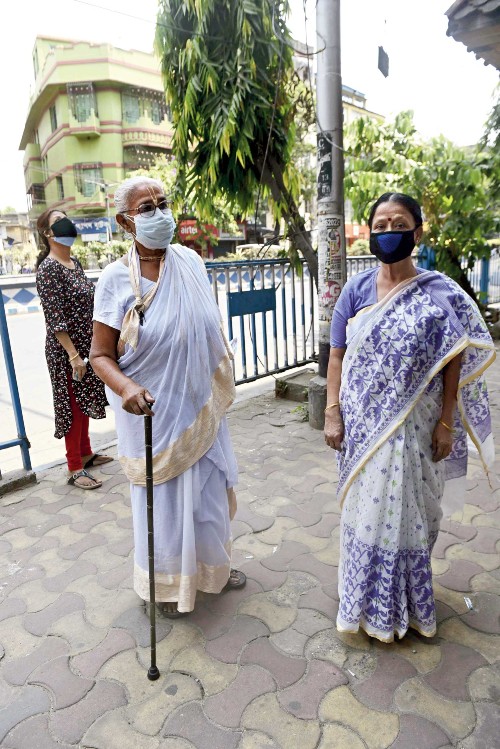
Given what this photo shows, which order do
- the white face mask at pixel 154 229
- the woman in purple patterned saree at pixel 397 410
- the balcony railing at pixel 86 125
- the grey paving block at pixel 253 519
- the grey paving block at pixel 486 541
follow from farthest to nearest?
the balcony railing at pixel 86 125
the grey paving block at pixel 253 519
the grey paving block at pixel 486 541
the white face mask at pixel 154 229
the woman in purple patterned saree at pixel 397 410

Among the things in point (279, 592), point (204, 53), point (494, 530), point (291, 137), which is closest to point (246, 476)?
point (279, 592)

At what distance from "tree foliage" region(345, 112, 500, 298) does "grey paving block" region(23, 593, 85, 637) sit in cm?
493

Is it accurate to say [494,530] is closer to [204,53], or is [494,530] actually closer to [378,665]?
[378,665]

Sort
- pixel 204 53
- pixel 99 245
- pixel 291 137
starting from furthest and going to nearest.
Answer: pixel 99 245
pixel 291 137
pixel 204 53

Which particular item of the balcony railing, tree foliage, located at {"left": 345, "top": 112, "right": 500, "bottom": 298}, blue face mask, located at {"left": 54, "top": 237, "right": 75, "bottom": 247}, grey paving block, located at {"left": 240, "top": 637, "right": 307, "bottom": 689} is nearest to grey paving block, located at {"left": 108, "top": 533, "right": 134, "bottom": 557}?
grey paving block, located at {"left": 240, "top": 637, "right": 307, "bottom": 689}

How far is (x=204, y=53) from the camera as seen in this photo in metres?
4.44

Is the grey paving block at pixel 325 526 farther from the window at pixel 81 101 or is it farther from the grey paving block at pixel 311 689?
the window at pixel 81 101

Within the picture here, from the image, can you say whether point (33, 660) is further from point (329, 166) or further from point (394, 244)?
point (329, 166)

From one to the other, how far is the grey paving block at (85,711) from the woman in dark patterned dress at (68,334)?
70.3 inches

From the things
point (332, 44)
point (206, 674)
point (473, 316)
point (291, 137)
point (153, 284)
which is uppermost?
point (332, 44)

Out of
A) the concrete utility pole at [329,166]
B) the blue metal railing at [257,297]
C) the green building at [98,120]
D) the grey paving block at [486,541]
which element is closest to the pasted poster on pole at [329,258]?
the concrete utility pole at [329,166]

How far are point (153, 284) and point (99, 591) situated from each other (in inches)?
59.7

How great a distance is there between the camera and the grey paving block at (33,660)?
6.59ft

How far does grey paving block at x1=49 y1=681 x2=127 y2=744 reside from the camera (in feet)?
5.73
